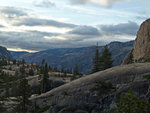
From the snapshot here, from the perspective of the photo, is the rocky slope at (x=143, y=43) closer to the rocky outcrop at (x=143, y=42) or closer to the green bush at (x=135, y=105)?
the rocky outcrop at (x=143, y=42)

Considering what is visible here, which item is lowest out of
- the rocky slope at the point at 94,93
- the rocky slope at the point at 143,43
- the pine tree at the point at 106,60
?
the rocky slope at the point at 94,93

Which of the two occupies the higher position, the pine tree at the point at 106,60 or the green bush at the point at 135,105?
the pine tree at the point at 106,60

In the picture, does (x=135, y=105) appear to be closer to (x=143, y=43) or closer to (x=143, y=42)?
(x=143, y=43)

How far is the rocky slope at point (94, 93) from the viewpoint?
37031mm

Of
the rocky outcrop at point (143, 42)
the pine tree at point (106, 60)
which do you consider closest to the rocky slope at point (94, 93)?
the pine tree at point (106, 60)

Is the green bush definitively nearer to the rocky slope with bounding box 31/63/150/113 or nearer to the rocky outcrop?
the rocky slope with bounding box 31/63/150/113

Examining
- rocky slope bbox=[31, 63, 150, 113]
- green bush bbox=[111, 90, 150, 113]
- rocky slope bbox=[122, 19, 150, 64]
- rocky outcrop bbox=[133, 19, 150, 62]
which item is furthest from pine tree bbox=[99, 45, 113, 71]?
rocky outcrop bbox=[133, 19, 150, 62]

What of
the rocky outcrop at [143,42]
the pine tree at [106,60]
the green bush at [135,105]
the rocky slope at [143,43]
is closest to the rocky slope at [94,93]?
the green bush at [135,105]

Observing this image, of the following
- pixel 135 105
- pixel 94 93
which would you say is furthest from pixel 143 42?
pixel 135 105

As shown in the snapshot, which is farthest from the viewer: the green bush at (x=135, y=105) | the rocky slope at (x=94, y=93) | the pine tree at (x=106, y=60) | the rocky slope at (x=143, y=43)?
the rocky slope at (x=143, y=43)

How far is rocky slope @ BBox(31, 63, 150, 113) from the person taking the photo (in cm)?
3703

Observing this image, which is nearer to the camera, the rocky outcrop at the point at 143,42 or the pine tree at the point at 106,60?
the pine tree at the point at 106,60

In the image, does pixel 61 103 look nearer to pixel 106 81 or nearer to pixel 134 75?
pixel 106 81

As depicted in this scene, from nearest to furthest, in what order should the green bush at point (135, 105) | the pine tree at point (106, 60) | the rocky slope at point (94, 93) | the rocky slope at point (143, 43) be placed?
1. the green bush at point (135, 105)
2. the rocky slope at point (94, 93)
3. the pine tree at point (106, 60)
4. the rocky slope at point (143, 43)
